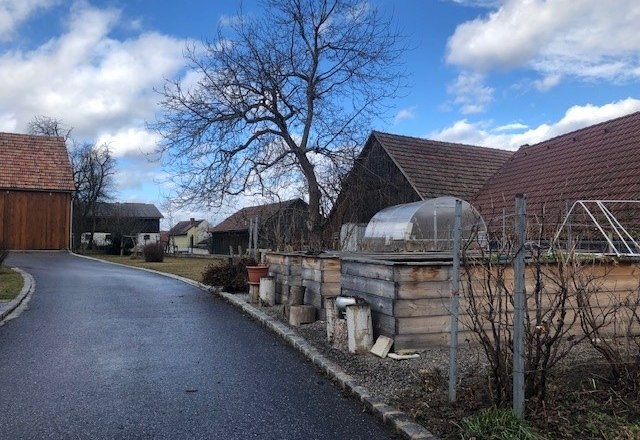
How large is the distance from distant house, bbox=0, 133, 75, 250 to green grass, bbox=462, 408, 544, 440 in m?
33.8

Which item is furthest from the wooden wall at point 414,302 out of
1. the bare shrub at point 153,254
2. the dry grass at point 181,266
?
the bare shrub at point 153,254

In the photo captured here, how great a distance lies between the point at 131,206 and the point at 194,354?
8867 centimetres

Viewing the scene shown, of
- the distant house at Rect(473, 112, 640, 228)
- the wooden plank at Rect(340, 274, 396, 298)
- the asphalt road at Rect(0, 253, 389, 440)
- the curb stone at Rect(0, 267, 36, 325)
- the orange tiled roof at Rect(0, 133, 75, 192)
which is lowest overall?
the asphalt road at Rect(0, 253, 389, 440)

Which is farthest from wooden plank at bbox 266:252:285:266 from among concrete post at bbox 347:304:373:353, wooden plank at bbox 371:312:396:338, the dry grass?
concrete post at bbox 347:304:373:353

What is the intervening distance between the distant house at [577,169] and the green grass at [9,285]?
11.5 metres

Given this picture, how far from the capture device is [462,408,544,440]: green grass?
3.83 meters

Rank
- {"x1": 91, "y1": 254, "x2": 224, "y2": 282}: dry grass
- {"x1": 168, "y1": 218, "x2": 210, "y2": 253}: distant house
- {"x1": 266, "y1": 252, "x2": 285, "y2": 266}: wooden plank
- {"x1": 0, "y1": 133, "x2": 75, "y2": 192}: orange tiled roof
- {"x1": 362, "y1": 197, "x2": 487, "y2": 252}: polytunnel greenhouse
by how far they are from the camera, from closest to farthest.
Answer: {"x1": 266, "y1": 252, "x2": 285, "y2": 266}: wooden plank, {"x1": 362, "y1": 197, "x2": 487, "y2": 252}: polytunnel greenhouse, {"x1": 91, "y1": 254, "x2": 224, "y2": 282}: dry grass, {"x1": 0, "y1": 133, "x2": 75, "y2": 192}: orange tiled roof, {"x1": 168, "y1": 218, "x2": 210, "y2": 253}: distant house

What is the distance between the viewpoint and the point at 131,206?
91.1 metres

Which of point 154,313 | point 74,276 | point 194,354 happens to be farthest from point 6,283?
point 194,354

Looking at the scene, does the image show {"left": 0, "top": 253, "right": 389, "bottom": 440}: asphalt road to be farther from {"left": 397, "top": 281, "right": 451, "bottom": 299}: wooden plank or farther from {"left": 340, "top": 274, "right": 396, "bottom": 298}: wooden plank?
{"left": 397, "top": 281, "right": 451, "bottom": 299}: wooden plank

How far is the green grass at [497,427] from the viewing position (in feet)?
12.6

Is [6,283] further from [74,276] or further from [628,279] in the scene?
[628,279]

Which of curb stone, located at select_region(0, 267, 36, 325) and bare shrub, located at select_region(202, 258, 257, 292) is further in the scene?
bare shrub, located at select_region(202, 258, 257, 292)

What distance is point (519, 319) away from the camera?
4070mm
